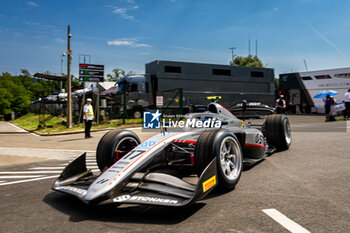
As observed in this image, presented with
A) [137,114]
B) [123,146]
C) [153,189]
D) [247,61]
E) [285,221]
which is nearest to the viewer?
[285,221]

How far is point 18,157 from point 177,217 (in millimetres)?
6389

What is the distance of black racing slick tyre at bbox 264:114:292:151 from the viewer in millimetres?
6812

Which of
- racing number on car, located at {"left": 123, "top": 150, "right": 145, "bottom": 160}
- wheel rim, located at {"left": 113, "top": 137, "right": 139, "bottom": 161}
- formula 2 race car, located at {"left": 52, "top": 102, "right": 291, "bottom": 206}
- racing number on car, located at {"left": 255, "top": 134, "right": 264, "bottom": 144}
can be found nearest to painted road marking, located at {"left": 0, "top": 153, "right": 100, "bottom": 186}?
wheel rim, located at {"left": 113, "top": 137, "right": 139, "bottom": 161}

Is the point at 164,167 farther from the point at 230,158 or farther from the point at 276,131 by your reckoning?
the point at 276,131

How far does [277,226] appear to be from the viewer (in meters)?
2.73

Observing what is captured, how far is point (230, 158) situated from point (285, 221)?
1427 mm

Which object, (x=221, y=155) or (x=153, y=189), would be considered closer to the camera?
(x=153, y=189)

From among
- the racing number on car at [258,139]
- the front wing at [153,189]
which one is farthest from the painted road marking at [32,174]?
the racing number on car at [258,139]

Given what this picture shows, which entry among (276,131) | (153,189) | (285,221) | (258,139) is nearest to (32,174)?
(153,189)

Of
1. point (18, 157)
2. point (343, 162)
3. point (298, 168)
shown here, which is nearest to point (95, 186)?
point (298, 168)

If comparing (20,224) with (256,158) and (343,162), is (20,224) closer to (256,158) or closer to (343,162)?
(256,158)

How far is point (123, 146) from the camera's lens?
16.3 ft

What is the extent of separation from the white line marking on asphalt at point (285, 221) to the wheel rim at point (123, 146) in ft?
7.76

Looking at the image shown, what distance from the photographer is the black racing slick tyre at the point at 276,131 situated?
6.81 m
